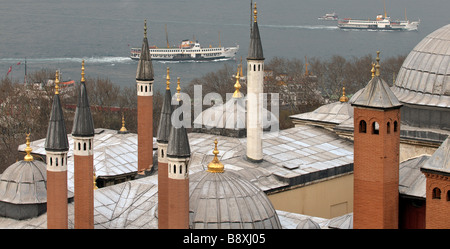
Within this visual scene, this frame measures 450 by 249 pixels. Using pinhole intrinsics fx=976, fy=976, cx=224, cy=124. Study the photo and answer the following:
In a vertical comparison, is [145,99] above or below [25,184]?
above

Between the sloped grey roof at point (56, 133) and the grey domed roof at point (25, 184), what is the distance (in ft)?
9.35

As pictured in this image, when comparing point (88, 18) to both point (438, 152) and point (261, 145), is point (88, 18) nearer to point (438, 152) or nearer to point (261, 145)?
point (261, 145)

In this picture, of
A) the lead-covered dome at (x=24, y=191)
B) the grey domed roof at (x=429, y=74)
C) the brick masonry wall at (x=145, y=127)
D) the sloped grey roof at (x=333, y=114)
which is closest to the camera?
the lead-covered dome at (x=24, y=191)

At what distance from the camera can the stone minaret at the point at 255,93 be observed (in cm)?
3139

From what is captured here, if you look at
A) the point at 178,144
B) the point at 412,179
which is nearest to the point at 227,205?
the point at 178,144

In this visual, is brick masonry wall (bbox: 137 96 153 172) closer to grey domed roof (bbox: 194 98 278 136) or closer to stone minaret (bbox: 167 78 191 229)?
grey domed roof (bbox: 194 98 278 136)

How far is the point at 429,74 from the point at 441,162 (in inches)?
313

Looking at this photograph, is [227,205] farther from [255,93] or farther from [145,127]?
[145,127]

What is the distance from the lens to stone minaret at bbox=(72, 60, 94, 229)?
85.1 feet

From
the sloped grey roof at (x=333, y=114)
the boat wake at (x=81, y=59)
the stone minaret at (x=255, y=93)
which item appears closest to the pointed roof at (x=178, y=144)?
the stone minaret at (x=255, y=93)

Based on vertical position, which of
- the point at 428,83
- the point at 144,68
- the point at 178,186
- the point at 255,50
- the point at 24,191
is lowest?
the point at 24,191

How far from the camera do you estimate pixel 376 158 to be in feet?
73.7

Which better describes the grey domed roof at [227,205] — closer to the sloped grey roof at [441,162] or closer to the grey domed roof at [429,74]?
the sloped grey roof at [441,162]

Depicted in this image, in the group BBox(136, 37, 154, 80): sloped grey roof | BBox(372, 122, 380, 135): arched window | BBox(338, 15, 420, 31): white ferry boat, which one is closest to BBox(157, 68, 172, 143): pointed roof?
BBox(136, 37, 154, 80): sloped grey roof
